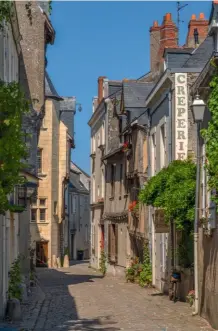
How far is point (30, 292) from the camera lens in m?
22.0

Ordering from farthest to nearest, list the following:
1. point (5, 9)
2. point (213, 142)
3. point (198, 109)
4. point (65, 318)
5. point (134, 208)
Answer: point (134, 208) → point (65, 318) → point (198, 109) → point (213, 142) → point (5, 9)

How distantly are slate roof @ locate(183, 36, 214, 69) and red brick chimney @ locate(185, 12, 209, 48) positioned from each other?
16.9 feet

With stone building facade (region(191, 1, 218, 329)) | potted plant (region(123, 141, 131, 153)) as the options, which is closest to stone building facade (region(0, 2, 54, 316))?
potted plant (region(123, 141, 131, 153))

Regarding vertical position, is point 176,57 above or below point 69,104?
below

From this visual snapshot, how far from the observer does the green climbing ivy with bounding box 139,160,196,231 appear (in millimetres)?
16812

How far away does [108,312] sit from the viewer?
17.2m

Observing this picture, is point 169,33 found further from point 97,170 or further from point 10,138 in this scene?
point 10,138

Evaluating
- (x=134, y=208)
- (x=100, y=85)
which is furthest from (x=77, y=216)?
(x=134, y=208)

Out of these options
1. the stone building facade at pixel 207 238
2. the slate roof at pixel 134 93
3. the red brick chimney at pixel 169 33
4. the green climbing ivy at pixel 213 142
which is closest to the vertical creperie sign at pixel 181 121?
the stone building facade at pixel 207 238

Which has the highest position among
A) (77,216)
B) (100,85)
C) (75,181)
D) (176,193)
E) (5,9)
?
(100,85)

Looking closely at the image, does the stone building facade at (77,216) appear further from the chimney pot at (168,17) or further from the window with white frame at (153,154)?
the window with white frame at (153,154)

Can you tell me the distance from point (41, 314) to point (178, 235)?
458cm

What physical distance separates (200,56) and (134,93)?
30.7ft

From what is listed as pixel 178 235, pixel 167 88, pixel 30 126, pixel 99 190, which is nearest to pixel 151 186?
pixel 178 235
